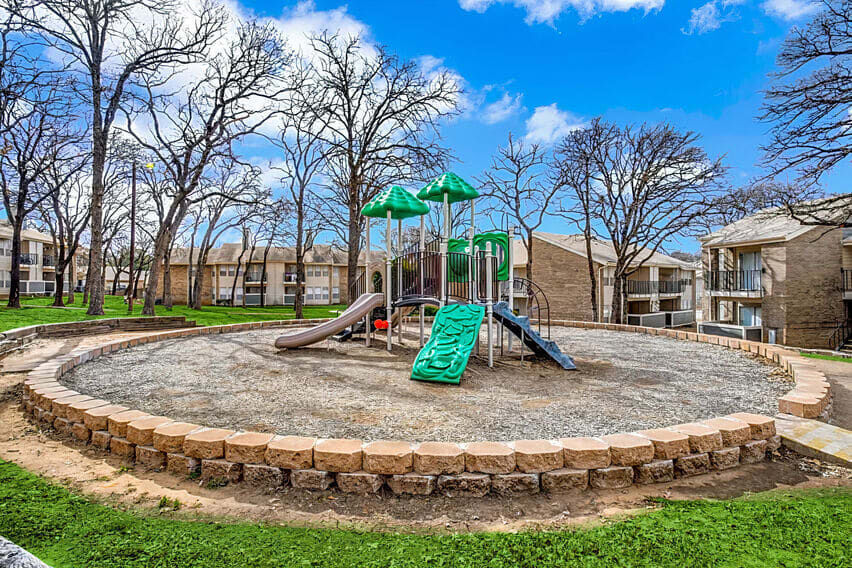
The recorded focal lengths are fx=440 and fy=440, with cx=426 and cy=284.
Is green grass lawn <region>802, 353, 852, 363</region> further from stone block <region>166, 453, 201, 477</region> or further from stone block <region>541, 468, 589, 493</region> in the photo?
stone block <region>166, 453, 201, 477</region>

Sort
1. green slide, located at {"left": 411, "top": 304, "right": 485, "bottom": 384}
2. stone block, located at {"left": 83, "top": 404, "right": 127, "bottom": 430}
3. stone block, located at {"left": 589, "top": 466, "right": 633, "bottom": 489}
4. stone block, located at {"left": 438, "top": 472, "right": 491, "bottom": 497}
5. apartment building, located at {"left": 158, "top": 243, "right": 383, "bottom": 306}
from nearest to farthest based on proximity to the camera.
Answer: stone block, located at {"left": 438, "top": 472, "right": 491, "bottom": 497}
stone block, located at {"left": 589, "top": 466, "right": 633, "bottom": 489}
stone block, located at {"left": 83, "top": 404, "right": 127, "bottom": 430}
green slide, located at {"left": 411, "top": 304, "right": 485, "bottom": 384}
apartment building, located at {"left": 158, "top": 243, "right": 383, "bottom": 306}

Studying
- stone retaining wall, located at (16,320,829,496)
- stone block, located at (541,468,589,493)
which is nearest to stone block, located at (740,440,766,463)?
stone retaining wall, located at (16,320,829,496)

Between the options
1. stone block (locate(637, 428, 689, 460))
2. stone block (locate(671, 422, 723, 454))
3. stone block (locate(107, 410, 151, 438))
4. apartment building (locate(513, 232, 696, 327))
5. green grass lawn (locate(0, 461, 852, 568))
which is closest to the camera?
green grass lawn (locate(0, 461, 852, 568))

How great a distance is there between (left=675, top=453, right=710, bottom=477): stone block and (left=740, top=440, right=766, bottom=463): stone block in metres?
0.44

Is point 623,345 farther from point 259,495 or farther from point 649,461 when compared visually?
point 259,495

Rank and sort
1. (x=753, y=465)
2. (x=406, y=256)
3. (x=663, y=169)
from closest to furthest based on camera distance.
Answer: (x=753, y=465) → (x=406, y=256) → (x=663, y=169)

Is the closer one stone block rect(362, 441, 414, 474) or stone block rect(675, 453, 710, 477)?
stone block rect(362, 441, 414, 474)

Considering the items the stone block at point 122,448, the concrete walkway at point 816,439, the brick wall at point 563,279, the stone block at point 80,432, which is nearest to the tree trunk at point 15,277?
the stone block at point 80,432

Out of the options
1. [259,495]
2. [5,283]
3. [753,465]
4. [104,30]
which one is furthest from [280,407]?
[5,283]

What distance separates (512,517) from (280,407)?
2.99 metres

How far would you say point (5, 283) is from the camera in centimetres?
3791

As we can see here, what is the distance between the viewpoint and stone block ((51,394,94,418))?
4.52 meters

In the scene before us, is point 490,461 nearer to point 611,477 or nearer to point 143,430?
point 611,477

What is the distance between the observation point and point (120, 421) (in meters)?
3.96
